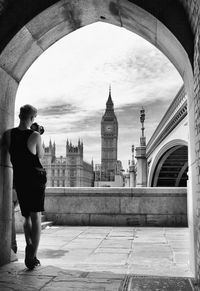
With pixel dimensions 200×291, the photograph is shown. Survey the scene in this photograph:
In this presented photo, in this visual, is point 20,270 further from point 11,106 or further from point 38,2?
point 38,2

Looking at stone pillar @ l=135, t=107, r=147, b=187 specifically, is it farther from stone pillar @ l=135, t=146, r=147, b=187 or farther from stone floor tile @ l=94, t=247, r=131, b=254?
stone floor tile @ l=94, t=247, r=131, b=254

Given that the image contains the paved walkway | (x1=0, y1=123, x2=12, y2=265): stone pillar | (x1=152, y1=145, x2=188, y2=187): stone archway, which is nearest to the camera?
the paved walkway

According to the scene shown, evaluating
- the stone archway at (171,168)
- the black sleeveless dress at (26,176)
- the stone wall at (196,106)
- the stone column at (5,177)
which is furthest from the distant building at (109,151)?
the stone wall at (196,106)

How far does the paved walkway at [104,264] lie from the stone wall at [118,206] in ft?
5.94

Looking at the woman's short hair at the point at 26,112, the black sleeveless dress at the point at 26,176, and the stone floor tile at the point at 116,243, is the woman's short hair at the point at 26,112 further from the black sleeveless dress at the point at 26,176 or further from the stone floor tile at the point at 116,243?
the stone floor tile at the point at 116,243

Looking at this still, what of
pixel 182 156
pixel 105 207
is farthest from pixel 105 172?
pixel 105 207

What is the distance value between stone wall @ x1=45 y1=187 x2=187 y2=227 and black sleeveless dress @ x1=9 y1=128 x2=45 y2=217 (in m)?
5.56

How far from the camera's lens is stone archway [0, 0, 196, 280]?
14.2ft

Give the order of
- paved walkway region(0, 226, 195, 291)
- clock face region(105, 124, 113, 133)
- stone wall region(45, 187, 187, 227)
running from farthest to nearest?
1. clock face region(105, 124, 113, 133)
2. stone wall region(45, 187, 187, 227)
3. paved walkway region(0, 226, 195, 291)

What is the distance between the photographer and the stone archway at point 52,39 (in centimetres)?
434

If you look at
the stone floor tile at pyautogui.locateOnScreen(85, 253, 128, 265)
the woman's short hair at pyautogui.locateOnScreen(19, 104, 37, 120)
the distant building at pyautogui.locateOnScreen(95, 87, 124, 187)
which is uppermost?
the distant building at pyautogui.locateOnScreen(95, 87, 124, 187)

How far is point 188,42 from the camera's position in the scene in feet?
13.0

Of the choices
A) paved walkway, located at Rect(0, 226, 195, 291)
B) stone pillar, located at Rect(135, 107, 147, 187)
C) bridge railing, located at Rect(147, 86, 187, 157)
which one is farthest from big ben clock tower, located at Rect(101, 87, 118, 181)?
paved walkway, located at Rect(0, 226, 195, 291)

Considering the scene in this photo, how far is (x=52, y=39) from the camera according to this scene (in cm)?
523
